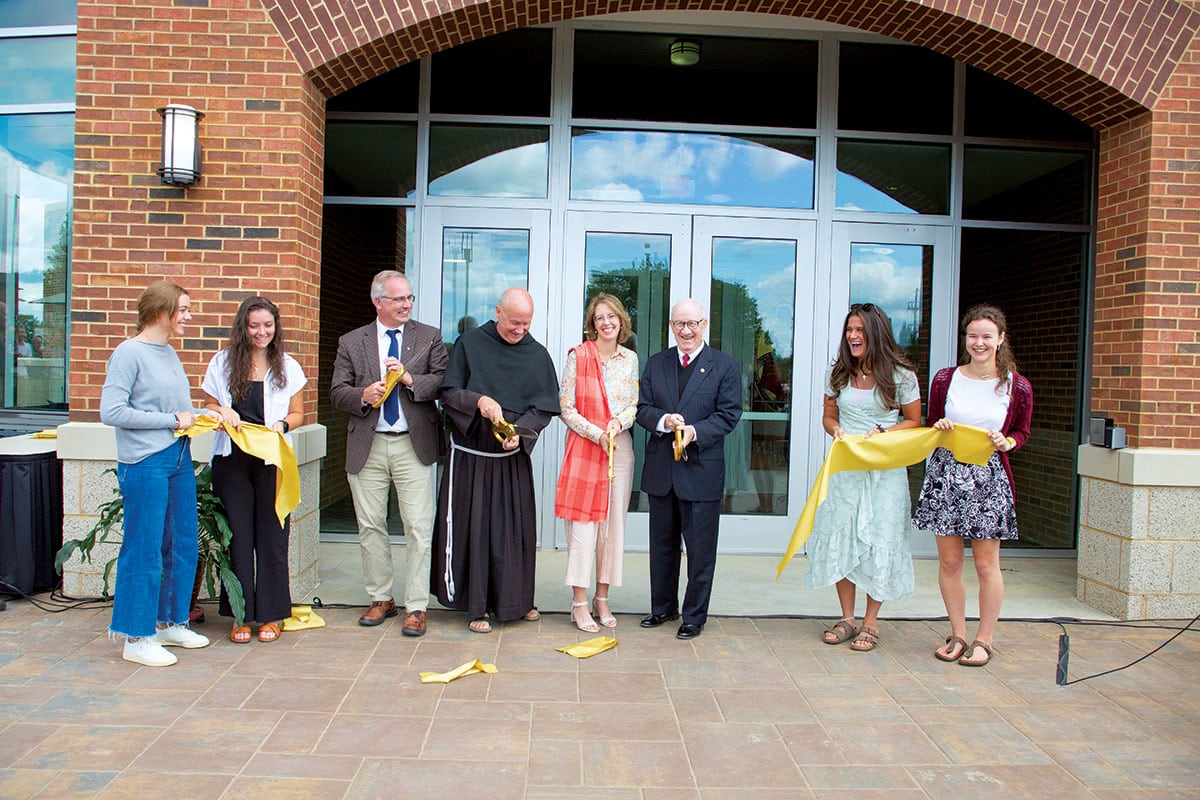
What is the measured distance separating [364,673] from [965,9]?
505 centimetres

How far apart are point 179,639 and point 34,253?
3.88 meters

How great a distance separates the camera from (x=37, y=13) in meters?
6.70

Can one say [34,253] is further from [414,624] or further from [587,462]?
[587,462]

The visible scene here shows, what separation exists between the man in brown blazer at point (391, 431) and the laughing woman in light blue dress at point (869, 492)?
2.14 meters

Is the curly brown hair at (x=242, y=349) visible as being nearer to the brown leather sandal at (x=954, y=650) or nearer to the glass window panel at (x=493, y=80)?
the glass window panel at (x=493, y=80)

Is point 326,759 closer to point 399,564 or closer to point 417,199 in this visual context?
point 399,564

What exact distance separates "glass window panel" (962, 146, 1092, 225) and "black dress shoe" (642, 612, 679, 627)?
4137mm

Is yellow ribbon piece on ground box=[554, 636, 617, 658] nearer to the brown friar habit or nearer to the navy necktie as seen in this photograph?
the brown friar habit

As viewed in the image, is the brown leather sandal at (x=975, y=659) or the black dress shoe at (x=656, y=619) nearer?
the brown leather sandal at (x=975, y=659)

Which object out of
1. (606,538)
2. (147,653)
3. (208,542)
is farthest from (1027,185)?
(147,653)

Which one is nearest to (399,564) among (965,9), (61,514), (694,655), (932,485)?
(61,514)

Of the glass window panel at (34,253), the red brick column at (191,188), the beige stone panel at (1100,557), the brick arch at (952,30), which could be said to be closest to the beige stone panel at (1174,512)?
the beige stone panel at (1100,557)

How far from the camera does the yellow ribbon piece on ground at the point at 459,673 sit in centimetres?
411

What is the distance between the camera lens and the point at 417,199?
6.87 metres
